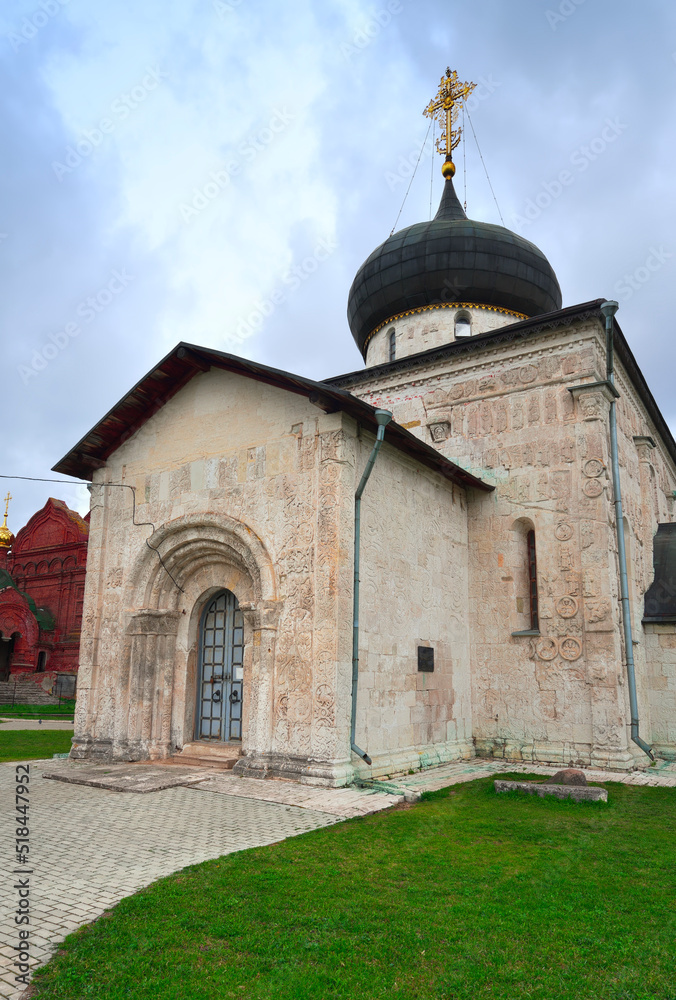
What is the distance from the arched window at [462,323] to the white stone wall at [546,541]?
74.5 inches

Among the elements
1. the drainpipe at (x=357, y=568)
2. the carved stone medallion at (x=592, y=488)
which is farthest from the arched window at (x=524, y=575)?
the drainpipe at (x=357, y=568)

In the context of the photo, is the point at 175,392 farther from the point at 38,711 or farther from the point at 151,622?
the point at 38,711

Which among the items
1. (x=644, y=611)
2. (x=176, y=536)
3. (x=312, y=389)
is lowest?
(x=644, y=611)

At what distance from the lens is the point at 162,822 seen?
249 inches

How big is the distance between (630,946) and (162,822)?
13.3 ft

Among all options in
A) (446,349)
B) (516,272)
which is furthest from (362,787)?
(516,272)

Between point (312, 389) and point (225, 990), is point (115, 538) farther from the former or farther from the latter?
point (225, 990)

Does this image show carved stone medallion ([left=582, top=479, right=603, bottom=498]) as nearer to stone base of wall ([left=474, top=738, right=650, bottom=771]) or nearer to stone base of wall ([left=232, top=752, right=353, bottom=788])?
stone base of wall ([left=474, top=738, right=650, bottom=771])

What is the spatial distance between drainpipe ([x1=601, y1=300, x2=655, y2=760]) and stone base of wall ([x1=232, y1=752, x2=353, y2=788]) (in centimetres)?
455

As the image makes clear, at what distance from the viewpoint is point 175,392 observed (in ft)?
36.1

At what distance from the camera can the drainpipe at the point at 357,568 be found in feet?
27.0

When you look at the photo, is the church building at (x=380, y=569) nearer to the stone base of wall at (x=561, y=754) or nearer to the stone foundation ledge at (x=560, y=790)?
the stone base of wall at (x=561, y=754)

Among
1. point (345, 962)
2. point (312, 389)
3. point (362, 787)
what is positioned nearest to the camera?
point (345, 962)

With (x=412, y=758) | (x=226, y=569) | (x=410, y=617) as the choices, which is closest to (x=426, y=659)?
(x=410, y=617)
